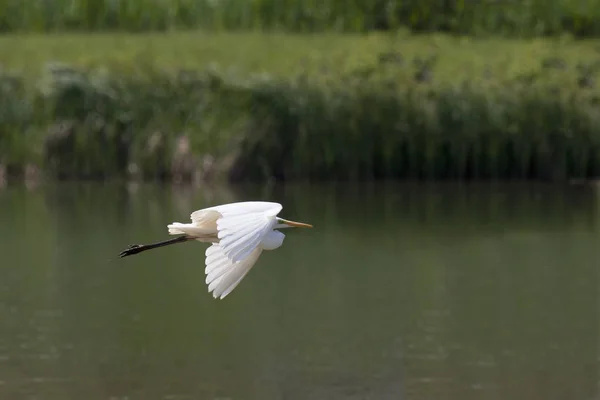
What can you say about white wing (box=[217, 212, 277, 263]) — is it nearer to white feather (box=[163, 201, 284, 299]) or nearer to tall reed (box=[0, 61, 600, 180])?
white feather (box=[163, 201, 284, 299])

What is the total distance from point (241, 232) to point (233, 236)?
0.31ft

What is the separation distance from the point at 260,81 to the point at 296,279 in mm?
12357

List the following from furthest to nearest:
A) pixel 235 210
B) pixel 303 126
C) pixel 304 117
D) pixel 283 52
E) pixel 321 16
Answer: pixel 321 16
pixel 283 52
pixel 304 117
pixel 303 126
pixel 235 210

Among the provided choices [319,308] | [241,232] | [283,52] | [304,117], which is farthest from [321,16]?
[241,232]

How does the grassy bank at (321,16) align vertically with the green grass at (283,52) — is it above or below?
above

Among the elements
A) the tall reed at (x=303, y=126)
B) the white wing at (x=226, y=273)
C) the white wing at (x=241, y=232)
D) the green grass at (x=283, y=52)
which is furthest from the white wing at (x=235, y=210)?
the green grass at (x=283, y=52)

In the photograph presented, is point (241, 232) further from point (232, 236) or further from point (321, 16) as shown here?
point (321, 16)

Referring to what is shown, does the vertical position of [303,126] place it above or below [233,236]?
below

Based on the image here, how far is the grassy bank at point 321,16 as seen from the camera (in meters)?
33.8

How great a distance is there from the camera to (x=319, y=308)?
14000 millimetres

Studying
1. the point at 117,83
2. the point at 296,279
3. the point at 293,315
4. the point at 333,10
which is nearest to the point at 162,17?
the point at 333,10

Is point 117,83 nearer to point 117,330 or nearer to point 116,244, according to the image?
point 116,244

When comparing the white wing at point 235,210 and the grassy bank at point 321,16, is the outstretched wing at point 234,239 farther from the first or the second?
the grassy bank at point 321,16

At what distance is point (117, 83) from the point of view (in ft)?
92.7
